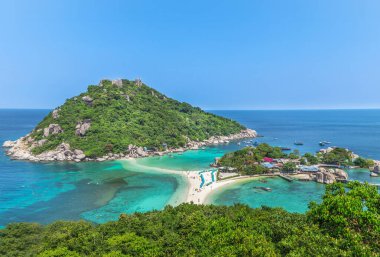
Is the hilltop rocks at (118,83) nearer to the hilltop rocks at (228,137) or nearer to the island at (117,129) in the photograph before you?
the island at (117,129)

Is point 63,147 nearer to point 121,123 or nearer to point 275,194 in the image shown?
point 121,123

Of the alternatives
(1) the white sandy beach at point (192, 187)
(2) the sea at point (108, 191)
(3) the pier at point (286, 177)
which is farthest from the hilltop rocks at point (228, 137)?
(3) the pier at point (286, 177)

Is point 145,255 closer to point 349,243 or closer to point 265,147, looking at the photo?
point 349,243

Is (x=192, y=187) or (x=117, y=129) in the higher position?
(x=117, y=129)

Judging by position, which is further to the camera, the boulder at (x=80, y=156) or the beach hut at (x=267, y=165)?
the boulder at (x=80, y=156)

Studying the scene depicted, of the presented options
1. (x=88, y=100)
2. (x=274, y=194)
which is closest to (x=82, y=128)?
(x=88, y=100)

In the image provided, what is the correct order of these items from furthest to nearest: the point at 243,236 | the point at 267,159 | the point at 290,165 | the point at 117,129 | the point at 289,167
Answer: the point at 117,129
the point at 267,159
the point at 290,165
the point at 289,167
the point at 243,236

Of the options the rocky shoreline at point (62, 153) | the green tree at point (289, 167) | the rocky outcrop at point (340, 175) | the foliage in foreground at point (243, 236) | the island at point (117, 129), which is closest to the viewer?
the foliage in foreground at point (243, 236)

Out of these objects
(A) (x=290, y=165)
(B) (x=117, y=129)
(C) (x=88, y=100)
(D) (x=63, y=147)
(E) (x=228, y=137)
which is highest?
(C) (x=88, y=100)
